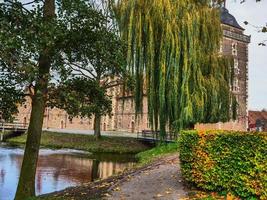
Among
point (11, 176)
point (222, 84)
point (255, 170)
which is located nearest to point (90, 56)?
point (255, 170)

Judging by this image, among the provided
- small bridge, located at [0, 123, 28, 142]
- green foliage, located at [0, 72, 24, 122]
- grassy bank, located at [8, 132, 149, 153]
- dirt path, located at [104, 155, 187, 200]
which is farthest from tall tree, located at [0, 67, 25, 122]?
small bridge, located at [0, 123, 28, 142]

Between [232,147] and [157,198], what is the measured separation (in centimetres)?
193

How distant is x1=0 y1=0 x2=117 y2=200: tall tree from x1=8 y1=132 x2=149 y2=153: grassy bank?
2166 centimetres

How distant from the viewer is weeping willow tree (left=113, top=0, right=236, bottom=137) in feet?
64.6

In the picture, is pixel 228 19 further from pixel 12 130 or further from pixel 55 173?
pixel 55 173

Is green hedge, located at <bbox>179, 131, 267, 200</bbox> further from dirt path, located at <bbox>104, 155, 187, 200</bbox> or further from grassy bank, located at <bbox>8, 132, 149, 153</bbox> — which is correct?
grassy bank, located at <bbox>8, 132, 149, 153</bbox>

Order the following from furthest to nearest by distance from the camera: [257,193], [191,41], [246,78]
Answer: [246,78] → [191,41] → [257,193]

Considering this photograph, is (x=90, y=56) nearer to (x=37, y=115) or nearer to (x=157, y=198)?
(x=37, y=115)

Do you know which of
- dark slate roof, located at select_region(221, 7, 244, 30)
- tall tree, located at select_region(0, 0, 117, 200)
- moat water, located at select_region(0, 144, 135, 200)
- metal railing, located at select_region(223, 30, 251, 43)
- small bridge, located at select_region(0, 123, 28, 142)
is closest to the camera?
tall tree, located at select_region(0, 0, 117, 200)

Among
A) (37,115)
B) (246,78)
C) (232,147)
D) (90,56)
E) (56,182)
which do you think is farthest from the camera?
(246,78)

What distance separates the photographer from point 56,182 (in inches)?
625

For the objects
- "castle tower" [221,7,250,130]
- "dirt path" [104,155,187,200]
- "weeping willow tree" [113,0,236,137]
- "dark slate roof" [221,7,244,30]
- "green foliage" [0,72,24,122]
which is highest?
"dark slate roof" [221,7,244,30]

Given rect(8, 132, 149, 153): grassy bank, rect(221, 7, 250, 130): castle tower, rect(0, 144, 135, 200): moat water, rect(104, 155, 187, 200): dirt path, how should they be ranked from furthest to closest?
rect(221, 7, 250, 130): castle tower
rect(8, 132, 149, 153): grassy bank
rect(0, 144, 135, 200): moat water
rect(104, 155, 187, 200): dirt path

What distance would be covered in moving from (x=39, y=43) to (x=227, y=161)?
4543 millimetres
